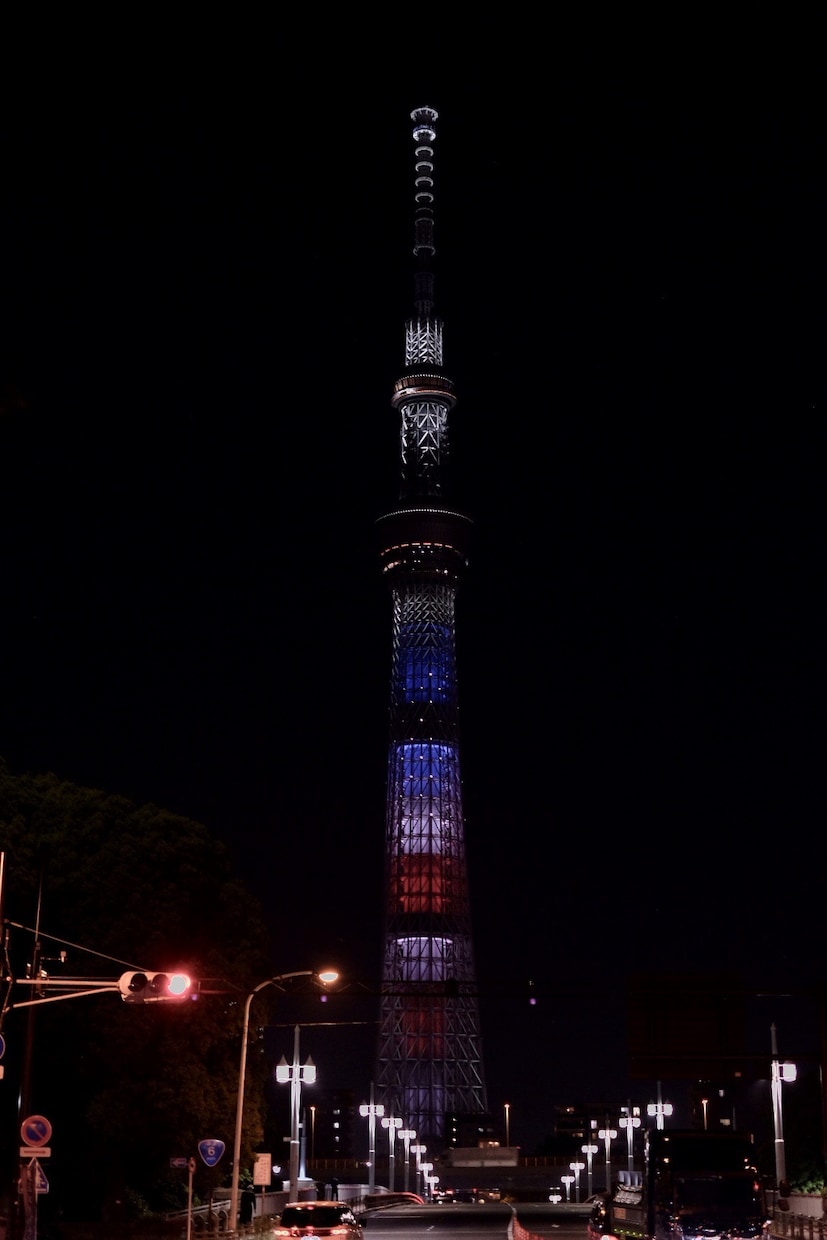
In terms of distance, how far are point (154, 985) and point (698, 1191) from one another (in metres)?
12.2

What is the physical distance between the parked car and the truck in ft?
19.7

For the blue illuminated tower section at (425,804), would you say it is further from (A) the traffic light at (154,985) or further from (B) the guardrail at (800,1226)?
(A) the traffic light at (154,985)

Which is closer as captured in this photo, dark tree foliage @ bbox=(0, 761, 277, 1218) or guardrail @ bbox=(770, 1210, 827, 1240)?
guardrail @ bbox=(770, 1210, 827, 1240)

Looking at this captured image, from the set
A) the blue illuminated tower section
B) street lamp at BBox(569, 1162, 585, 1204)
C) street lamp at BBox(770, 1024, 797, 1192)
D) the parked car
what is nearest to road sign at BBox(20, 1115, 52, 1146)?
the parked car

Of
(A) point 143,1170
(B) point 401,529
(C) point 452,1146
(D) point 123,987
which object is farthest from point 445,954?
(D) point 123,987

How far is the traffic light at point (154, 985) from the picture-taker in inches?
1203

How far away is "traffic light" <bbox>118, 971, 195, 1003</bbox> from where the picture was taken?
30.6 m

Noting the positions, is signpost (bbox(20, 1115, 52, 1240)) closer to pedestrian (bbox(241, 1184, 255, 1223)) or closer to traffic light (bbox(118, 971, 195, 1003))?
traffic light (bbox(118, 971, 195, 1003))

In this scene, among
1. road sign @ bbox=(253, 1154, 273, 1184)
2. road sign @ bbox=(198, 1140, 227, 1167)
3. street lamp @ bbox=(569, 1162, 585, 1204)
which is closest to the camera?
road sign @ bbox=(198, 1140, 227, 1167)

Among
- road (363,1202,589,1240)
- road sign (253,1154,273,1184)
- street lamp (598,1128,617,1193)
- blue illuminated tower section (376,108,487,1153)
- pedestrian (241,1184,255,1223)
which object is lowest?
road (363,1202,589,1240)

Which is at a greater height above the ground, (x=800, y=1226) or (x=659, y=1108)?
(x=659, y=1108)

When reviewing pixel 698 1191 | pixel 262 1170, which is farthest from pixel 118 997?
pixel 698 1191

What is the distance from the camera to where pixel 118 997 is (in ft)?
152

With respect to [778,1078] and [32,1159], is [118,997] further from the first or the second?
[778,1078]
